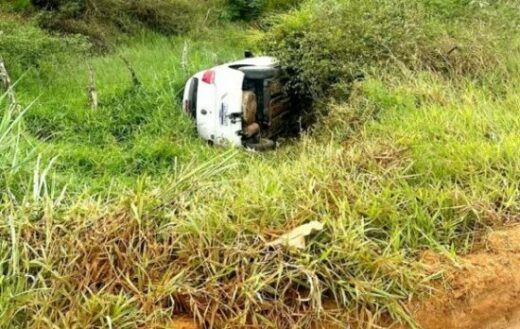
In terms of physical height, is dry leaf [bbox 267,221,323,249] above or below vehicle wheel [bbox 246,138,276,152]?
above

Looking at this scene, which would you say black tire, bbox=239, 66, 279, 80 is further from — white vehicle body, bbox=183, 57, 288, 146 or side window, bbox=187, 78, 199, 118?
side window, bbox=187, 78, 199, 118

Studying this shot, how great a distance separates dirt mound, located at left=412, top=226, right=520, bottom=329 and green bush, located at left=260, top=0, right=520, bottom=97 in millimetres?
2847

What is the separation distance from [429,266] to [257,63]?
423cm

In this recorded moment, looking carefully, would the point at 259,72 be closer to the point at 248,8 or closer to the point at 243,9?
the point at 248,8

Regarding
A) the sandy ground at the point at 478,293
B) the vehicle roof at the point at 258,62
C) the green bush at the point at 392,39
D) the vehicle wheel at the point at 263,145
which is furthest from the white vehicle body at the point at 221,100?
the sandy ground at the point at 478,293

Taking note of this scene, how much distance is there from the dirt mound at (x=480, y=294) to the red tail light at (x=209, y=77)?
12.0 ft

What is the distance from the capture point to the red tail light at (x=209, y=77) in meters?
6.52

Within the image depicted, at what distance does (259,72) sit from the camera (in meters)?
6.65

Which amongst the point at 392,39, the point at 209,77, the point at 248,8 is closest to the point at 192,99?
the point at 209,77

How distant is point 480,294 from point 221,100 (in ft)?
12.0

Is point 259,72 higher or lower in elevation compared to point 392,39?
lower

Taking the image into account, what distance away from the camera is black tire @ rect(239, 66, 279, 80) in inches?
260

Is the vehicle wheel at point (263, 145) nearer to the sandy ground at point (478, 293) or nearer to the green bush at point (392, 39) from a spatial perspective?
the green bush at point (392, 39)

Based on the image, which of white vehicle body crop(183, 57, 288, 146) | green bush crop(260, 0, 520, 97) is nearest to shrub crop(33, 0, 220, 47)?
white vehicle body crop(183, 57, 288, 146)
